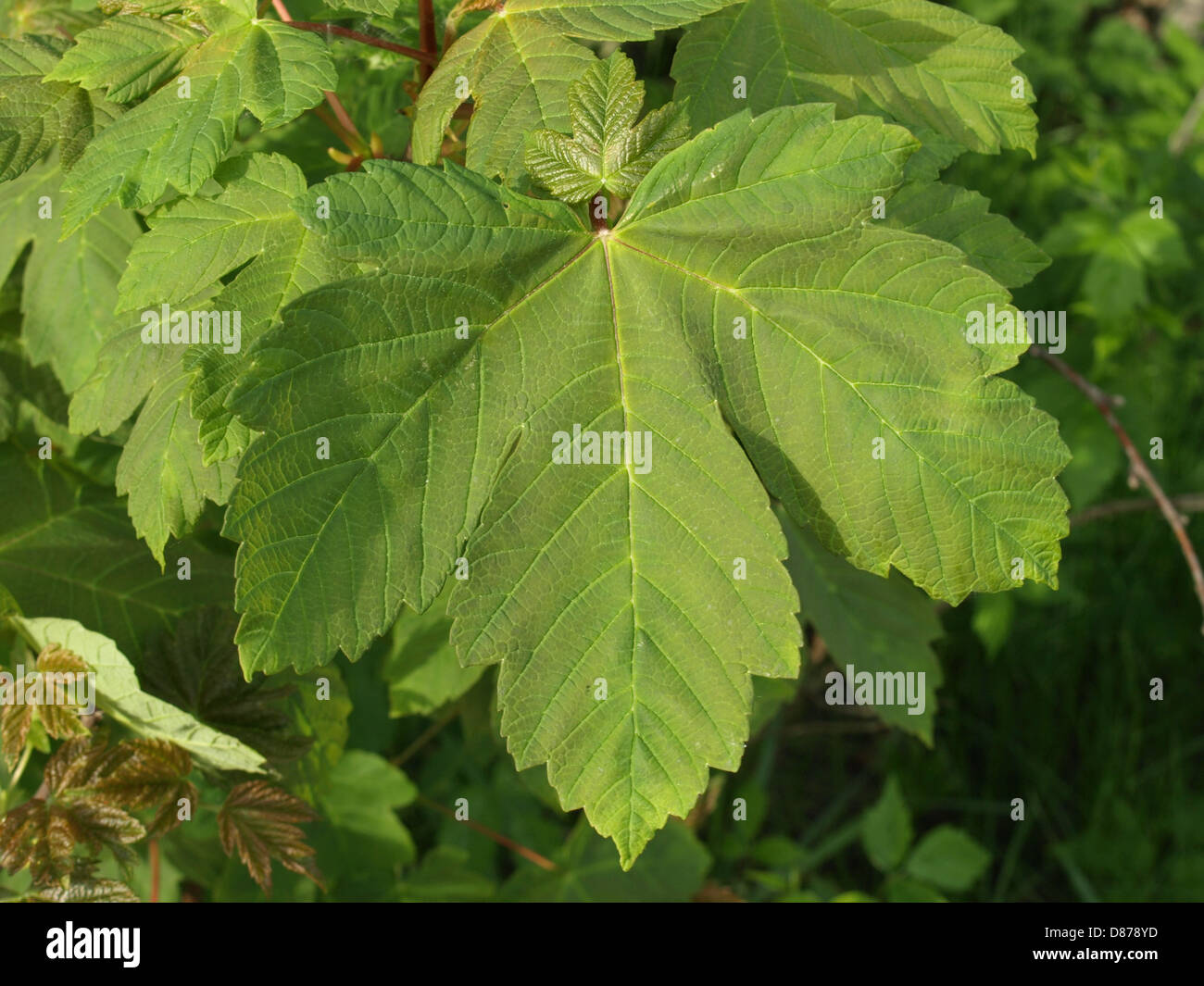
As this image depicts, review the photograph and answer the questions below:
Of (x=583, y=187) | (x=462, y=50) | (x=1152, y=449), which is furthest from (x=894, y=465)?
(x=1152, y=449)

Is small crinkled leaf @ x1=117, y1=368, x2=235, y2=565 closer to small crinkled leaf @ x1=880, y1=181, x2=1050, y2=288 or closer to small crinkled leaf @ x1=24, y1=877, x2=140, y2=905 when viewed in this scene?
small crinkled leaf @ x1=24, y1=877, x2=140, y2=905

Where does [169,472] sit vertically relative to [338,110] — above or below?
below

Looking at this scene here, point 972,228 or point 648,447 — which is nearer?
point 648,447

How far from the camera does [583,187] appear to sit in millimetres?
1408

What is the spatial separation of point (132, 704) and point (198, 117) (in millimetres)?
849

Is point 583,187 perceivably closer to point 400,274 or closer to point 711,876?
point 400,274

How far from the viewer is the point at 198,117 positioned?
141 centimetres

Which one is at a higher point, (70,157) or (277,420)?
(70,157)

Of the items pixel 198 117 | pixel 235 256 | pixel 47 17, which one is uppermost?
pixel 47 17

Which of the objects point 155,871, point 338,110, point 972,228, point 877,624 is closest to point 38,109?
point 338,110

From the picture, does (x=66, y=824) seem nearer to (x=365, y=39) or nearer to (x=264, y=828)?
(x=264, y=828)

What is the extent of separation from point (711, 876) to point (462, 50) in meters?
2.77

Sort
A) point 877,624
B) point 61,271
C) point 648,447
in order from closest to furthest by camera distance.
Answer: point 648,447 < point 61,271 < point 877,624
